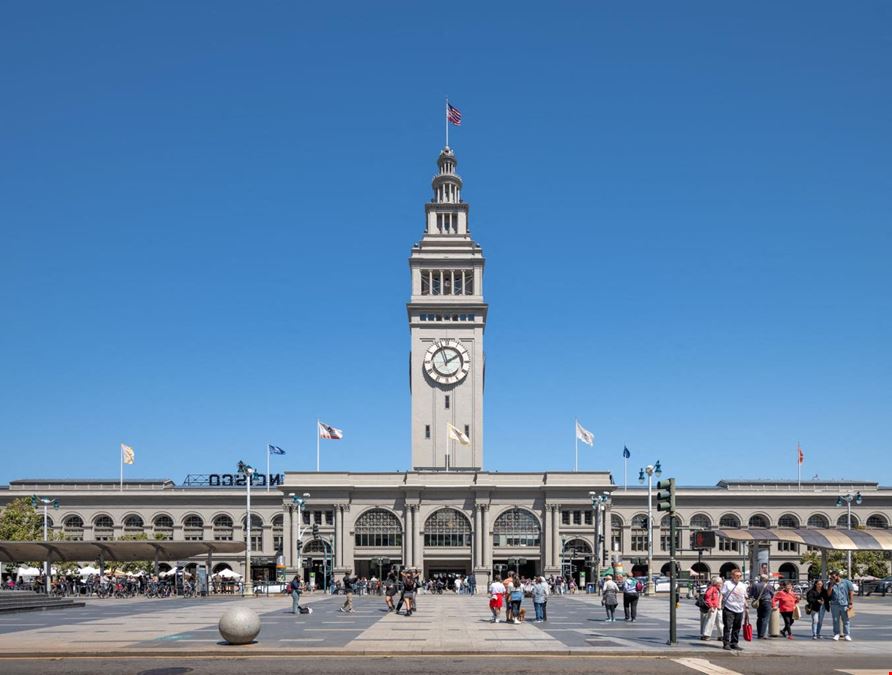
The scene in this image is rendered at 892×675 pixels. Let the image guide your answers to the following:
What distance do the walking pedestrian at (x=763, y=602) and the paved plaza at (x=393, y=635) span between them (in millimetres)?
998

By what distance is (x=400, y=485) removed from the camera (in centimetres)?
10875

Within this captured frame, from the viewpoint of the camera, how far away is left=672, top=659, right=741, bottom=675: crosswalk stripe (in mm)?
24375

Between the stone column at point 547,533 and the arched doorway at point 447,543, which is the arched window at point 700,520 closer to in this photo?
the stone column at point 547,533

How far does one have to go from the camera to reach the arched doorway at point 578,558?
10812cm

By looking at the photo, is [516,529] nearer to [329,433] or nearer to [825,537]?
[329,433]

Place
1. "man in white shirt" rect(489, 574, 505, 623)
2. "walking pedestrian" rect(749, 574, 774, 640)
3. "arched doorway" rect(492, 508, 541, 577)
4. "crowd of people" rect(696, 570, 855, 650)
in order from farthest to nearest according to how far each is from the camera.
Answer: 1. "arched doorway" rect(492, 508, 541, 577)
2. "man in white shirt" rect(489, 574, 505, 623)
3. "walking pedestrian" rect(749, 574, 774, 640)
4. "crowd of people" rect(696, 570, 855, 650)

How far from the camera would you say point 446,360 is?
374ft

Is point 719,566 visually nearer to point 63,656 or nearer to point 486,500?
point 486,500

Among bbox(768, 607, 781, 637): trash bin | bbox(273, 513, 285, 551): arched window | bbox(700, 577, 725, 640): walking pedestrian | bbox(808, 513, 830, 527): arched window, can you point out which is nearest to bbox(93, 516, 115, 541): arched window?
bbox(273, 513, 285, 551): arched window

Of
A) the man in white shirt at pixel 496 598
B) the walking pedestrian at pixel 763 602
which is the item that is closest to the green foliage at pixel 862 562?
the man in white shirt at pixel 496 598

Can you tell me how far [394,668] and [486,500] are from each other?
84.1 m

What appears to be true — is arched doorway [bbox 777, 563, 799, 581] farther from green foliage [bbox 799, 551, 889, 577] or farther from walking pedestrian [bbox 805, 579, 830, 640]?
walking pedestrian [bbox 805, 579, 830, 640]

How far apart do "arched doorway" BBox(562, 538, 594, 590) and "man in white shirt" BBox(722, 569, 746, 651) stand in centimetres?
7971

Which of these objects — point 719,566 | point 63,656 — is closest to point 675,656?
point 63,656
